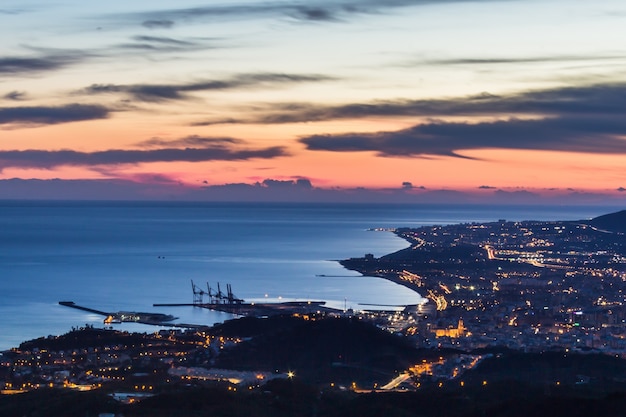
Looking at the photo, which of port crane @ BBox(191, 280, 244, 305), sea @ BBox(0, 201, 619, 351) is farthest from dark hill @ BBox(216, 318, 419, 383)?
port crane @ BBox(191, 280, 244, 305)

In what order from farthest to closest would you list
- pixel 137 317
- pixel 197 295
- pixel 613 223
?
pixel 613 223 → pixel 197 295 → pixel 137 317

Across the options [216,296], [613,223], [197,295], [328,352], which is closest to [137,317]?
[216,296]

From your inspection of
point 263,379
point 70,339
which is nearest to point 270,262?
point 70,339

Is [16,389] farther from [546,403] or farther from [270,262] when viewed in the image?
[270,262]

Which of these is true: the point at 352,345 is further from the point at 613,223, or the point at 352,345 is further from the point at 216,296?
the point at 613,223

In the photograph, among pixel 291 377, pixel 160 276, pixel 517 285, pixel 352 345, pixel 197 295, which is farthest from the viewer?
pixel 160 276

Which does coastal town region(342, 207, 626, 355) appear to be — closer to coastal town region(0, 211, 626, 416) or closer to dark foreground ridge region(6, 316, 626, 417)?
coastal town region(0, 211, 626, 416)
